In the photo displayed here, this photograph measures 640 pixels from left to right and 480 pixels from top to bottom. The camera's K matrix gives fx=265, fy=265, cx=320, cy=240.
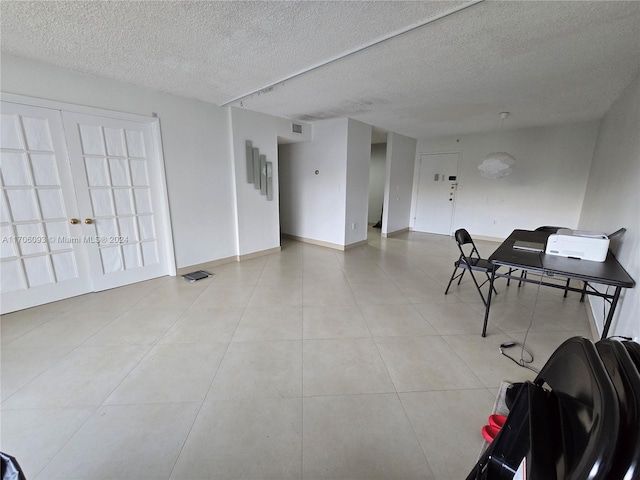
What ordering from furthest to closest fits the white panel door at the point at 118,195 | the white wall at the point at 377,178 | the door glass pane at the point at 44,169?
the white wall at the point at 377,178 → the white panel door at the point at 118,195 → the door glass pane at the point at 44,169

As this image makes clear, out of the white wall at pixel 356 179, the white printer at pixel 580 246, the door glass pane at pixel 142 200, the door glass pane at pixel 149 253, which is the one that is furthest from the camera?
the white wall at pixel 356 179

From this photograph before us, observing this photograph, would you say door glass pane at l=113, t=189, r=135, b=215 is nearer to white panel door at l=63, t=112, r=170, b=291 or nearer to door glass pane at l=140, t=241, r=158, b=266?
white panel door at l=63, t=112, r=170, b=291

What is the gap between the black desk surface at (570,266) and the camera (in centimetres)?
179

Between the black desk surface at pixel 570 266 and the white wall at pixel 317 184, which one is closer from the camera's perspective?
the black desk surface at pixel 570 266

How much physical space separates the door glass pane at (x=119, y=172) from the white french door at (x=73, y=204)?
0.03 ft

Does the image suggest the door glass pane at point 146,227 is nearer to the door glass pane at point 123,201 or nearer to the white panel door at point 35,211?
the door glass pane at point 123,201

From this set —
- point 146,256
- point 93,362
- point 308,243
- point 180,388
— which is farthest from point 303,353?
point 308,243

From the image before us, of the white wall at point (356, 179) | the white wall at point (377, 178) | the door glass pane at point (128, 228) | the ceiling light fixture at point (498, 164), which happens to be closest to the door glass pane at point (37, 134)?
the door glass pane at point (128, 228)

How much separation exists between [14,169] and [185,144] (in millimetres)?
1682

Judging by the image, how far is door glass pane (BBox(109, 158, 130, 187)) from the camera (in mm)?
3207

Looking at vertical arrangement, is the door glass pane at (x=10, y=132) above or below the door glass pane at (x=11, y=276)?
above

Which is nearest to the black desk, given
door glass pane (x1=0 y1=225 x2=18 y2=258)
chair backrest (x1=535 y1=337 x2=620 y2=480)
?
chair backrest (x1=535 y1=337 x2=620 y2=480)

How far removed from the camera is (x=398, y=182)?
6555 millimetres

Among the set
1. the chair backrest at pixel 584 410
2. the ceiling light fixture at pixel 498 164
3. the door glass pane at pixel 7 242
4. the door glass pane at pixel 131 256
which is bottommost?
the door glass pane at pixel 131 256
